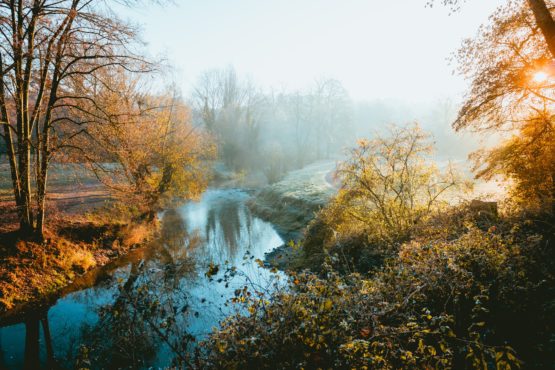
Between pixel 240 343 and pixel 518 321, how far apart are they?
14.4 ft

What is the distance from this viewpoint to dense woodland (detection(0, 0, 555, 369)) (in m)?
4.43

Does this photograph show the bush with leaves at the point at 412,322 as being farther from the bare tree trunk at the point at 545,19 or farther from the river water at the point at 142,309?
the bare tree trunk at the point at 545,19

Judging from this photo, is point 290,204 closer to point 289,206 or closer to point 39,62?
point 289,206

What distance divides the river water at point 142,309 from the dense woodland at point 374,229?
17cm

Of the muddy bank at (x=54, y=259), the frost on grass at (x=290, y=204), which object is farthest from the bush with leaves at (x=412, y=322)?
the frost on grass at (x=290, y=204)

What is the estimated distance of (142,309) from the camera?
7.04m

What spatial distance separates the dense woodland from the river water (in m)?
0.17

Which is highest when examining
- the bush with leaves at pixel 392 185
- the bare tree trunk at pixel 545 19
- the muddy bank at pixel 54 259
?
the bare tree trunk at pixel 545 19

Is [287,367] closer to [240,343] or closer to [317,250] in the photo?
[240,343]

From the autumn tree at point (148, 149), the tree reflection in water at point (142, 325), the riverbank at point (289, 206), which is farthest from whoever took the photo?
the riverbank at point (289, 206)

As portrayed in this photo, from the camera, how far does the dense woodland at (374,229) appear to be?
4.43 meters

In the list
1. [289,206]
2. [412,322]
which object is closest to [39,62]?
[412,322]

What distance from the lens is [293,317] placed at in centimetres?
476

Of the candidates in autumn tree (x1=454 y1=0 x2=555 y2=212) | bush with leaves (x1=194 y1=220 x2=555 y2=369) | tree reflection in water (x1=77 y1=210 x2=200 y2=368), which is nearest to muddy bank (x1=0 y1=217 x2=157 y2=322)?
tree reflection in water (x1=77 y1=210 x2=200 y2=368)
